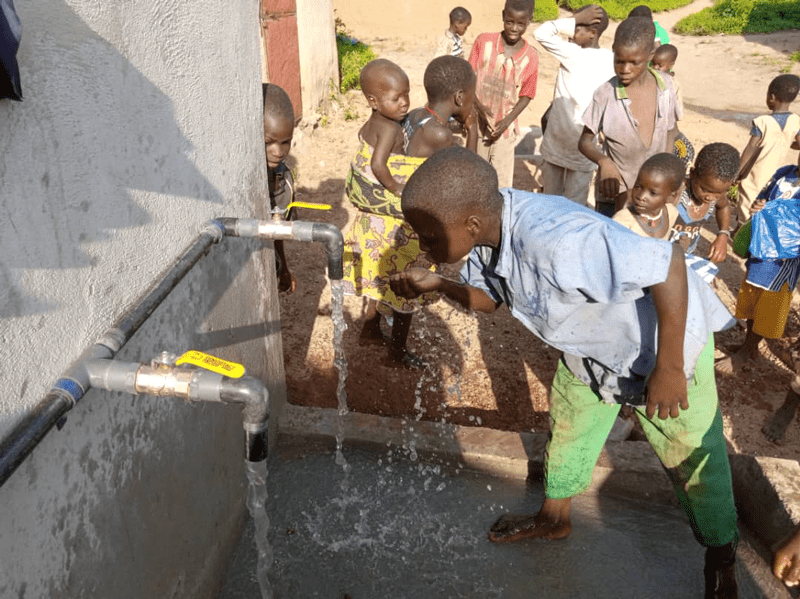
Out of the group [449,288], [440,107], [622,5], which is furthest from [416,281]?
[622,5]

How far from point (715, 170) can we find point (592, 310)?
174 centimetres

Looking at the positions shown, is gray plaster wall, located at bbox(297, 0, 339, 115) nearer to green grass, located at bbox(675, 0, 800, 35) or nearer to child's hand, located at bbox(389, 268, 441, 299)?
child's hand, located at bbox(389, 268, 441, 299)

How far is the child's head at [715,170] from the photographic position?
10.2ft

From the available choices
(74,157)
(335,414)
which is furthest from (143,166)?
(335,414)

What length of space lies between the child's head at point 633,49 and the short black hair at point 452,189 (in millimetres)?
2115

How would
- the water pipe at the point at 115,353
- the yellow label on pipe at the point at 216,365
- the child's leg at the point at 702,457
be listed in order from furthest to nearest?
Result: 1. the child's leg at the point at 702,457
2. the yellow label on pipe at the point at 216,365
3. the water pipe at the point at 115,353

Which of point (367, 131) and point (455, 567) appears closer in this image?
point (455, 567)

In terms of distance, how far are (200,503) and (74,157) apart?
4.15ft

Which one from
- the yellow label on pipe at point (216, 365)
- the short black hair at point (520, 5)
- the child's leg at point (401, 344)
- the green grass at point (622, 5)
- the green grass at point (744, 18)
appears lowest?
the child's leg at point (401, 344)

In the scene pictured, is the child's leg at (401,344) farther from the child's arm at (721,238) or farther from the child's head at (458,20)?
the child's head at (458,20)

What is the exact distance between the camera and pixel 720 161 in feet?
10.2

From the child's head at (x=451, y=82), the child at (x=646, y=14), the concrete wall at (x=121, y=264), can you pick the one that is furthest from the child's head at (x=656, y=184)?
the child at (x=646, y=14)

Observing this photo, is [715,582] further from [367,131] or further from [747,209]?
[747,209]

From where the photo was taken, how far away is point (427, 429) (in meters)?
2.79
